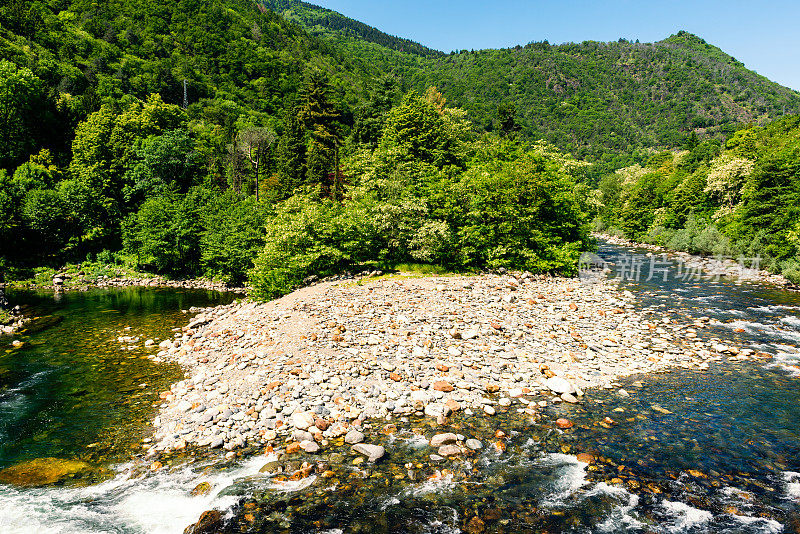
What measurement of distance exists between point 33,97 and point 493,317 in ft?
197

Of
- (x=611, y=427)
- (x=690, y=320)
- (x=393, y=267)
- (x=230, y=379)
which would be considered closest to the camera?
(x=611, y=427)

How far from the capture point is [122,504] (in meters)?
7.75

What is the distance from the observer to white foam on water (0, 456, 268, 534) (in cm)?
719

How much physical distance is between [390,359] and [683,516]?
800cm

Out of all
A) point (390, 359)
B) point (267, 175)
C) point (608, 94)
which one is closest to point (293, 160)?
point (267, 175)

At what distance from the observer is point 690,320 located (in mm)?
18938

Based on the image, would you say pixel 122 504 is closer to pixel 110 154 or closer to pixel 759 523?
pixel 759 523

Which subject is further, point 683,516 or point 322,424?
point 322,424

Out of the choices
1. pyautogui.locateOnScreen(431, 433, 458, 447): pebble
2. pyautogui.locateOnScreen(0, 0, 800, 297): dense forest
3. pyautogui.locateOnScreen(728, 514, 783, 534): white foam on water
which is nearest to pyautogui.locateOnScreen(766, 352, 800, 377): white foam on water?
pyautogui.locateOnScreen(728, 514, 783, 534): white foam on water

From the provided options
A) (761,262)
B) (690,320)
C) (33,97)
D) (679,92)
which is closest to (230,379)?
(690,320)

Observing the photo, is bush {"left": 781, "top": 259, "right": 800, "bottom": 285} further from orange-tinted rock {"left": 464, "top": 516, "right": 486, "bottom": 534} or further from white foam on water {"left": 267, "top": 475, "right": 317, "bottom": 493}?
white foam on water {"left": 267, "top": 475, "right": 317, "bottom": 493}

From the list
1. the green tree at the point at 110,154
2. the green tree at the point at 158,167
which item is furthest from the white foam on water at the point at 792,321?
the green tree at the point at 110,154

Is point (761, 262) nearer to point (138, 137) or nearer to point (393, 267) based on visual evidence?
point (393, 267)

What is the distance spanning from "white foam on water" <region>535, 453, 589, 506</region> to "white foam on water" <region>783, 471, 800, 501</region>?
11.3ft
